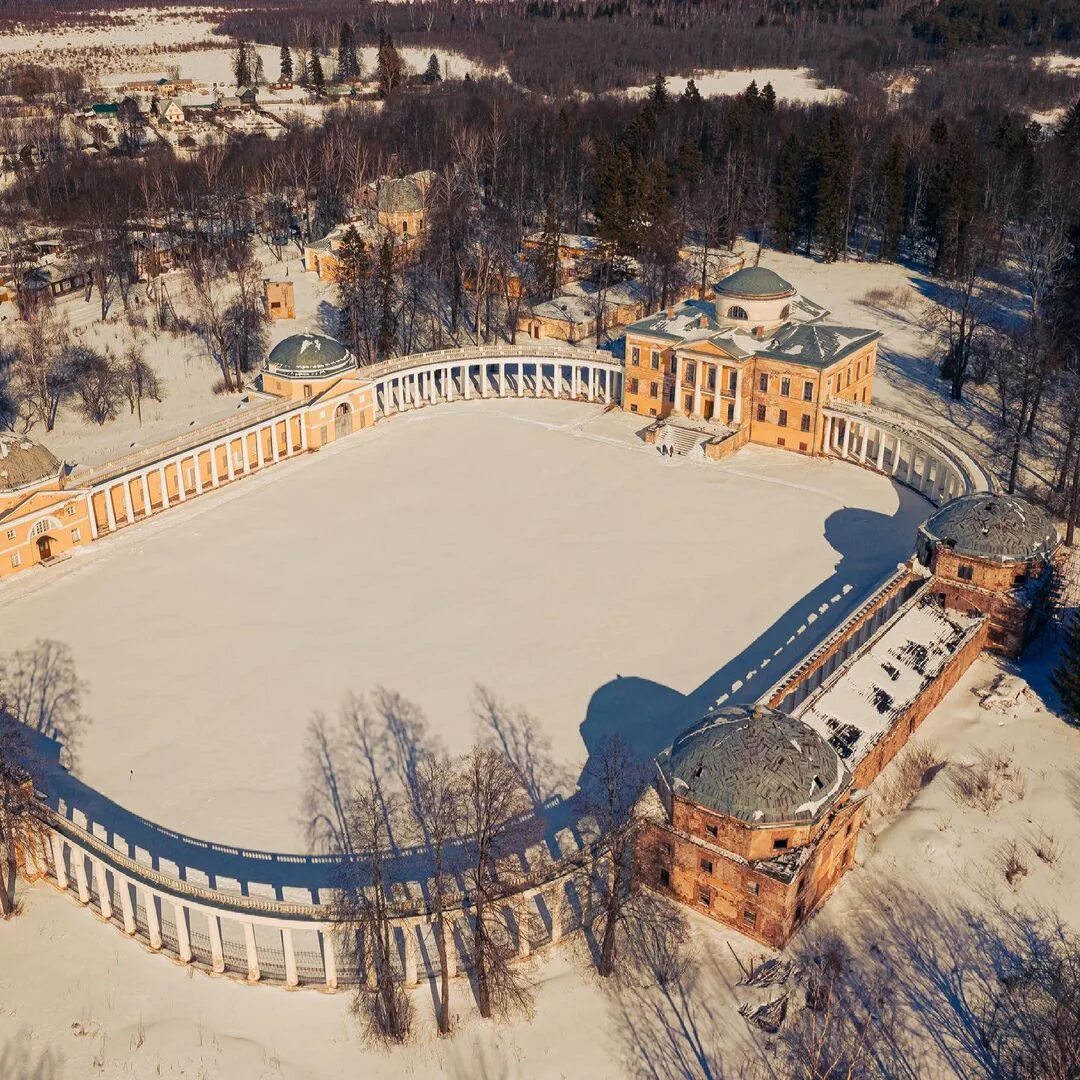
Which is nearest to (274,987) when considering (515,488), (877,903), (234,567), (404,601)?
(877,903)

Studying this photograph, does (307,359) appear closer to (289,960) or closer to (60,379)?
(60,379)

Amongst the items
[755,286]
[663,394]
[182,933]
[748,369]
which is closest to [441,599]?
[182,933]

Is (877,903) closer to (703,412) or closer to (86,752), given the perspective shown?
(86,752)

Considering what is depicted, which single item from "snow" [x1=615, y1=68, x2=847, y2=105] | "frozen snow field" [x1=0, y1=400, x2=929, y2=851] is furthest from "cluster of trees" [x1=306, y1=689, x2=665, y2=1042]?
"snow" [x1=615, y1=68, x2=847, y2=105]

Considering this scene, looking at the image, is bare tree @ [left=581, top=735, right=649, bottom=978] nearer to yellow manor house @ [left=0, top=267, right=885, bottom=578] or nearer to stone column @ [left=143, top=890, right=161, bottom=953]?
stone column @ [left=143, top=890, right=161, bottom=953]

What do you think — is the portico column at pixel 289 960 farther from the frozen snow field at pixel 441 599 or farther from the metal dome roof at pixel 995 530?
the metal dome roof at pixel 995 530

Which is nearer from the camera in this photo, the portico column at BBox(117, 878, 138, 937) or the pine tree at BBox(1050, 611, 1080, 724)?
the portico column at BBox(117, 878, 138, 937)
